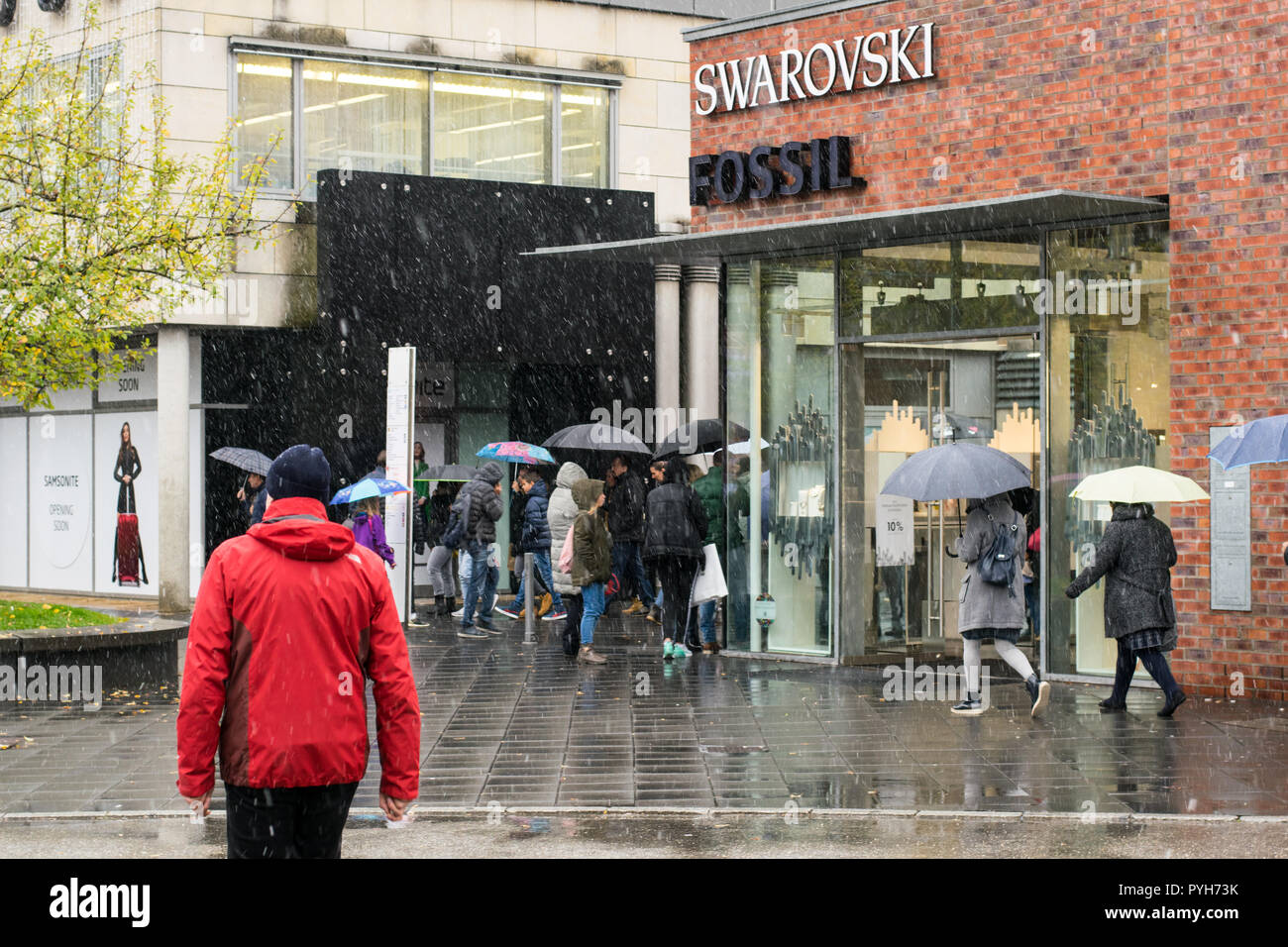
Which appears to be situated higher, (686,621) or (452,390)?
(452,390)

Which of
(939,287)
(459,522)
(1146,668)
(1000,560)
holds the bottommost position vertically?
(1146,668)

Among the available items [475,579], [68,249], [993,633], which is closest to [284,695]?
[993,633]

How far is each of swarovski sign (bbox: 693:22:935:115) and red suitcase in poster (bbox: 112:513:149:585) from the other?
10577 mm

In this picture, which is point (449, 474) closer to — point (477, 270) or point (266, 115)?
point (477, 270)

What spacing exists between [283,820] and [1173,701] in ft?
26.8

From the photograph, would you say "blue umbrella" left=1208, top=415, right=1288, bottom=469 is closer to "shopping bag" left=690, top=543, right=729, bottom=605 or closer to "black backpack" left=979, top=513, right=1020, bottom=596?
"black backpack" left=979, top=513, right=1020, bottom=596

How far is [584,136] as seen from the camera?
23.3 metres

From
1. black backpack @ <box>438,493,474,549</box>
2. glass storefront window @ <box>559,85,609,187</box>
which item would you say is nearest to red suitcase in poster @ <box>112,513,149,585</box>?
black backpack @ <box>438,493,474,549</box>

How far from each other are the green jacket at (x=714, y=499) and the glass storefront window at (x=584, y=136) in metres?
8.38

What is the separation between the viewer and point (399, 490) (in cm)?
1622

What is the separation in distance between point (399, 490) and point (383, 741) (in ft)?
37.0

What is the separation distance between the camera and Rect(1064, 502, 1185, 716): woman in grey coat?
1154 centimetres
